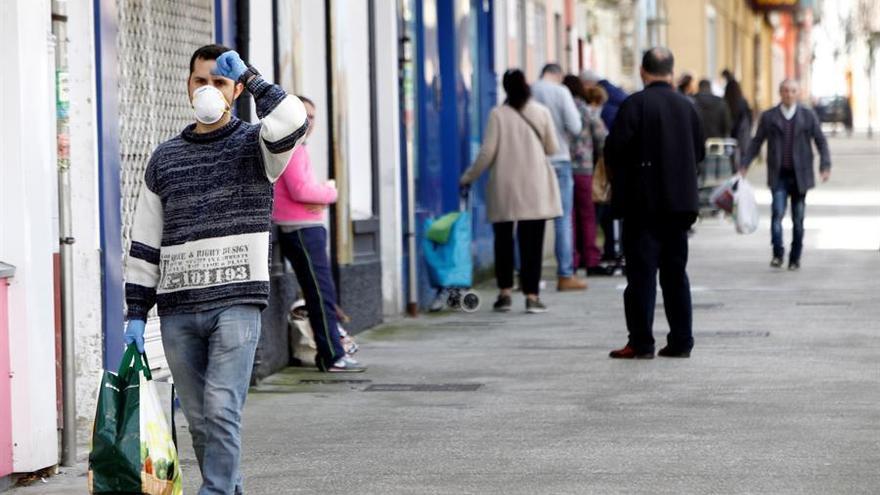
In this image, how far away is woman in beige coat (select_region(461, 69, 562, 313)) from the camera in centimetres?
1540

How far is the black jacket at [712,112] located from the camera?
29.2m

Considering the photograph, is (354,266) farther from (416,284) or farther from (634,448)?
(634,448)

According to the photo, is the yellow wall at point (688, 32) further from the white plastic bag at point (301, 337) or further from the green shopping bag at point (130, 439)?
the green shopping bag at point (130, 439)

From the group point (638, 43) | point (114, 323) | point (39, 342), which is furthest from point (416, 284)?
point (638, 43)

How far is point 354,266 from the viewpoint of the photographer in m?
14.0

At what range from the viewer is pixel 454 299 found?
52.2 ft

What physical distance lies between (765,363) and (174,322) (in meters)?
5.85

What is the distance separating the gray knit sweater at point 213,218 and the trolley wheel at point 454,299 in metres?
9.19

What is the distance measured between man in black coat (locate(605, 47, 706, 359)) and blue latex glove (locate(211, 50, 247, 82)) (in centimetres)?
569

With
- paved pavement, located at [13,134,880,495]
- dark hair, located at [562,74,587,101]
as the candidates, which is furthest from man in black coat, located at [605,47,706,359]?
dark hair, located at [562,74,587,101]

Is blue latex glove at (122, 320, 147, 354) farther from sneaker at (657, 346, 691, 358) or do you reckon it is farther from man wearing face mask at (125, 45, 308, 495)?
sneaker at (657, 346, 691, 358)

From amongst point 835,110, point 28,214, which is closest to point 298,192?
point 28,214

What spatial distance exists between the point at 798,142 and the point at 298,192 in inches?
337

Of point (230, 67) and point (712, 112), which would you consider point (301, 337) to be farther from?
point (712, 112)
